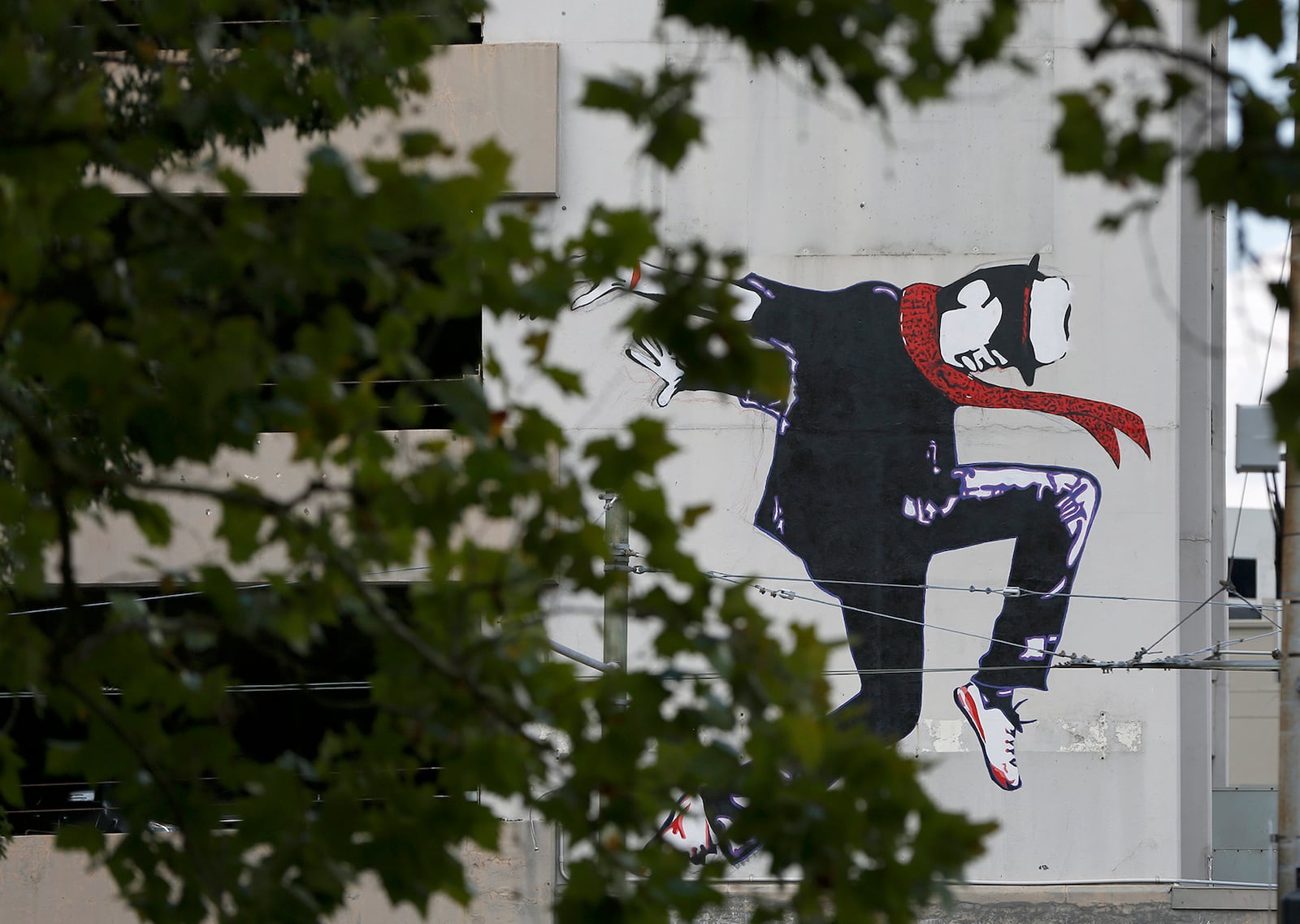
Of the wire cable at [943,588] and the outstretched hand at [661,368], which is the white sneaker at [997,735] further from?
the outstretched hand at [661,368]

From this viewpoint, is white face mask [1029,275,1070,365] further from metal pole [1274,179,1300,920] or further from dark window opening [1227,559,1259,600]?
dark window opening [1227,559,1259,600]

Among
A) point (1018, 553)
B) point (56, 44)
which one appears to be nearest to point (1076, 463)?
point (1018, 553)

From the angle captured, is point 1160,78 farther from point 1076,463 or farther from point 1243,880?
point 1243,880

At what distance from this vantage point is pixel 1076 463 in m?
17.0

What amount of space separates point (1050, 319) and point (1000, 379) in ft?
3.07

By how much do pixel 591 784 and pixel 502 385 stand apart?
941mm

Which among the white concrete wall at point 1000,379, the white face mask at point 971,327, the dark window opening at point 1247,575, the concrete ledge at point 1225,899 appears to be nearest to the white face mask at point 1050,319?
the white concrete wall at point 1000,379

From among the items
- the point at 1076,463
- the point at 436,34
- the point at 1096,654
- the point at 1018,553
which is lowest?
the point at 1096,654

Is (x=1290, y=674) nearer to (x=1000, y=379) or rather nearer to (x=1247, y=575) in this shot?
(x=1000, y=379)

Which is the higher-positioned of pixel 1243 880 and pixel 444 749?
pixel 444 749

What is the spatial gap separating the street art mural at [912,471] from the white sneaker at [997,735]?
0.09 ft

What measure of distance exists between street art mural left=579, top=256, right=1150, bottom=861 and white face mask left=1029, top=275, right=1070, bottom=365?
2 cm

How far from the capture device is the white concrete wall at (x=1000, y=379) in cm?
1667

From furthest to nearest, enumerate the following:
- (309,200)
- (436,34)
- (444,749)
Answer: (436,34) < (444,749) < (309,200)
